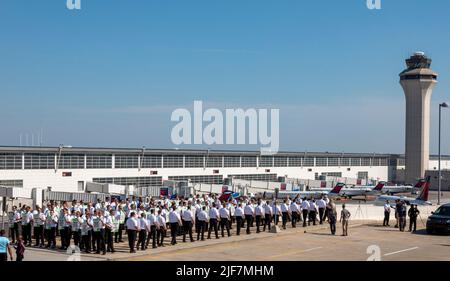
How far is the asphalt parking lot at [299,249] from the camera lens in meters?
20.1

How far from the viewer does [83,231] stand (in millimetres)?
20703

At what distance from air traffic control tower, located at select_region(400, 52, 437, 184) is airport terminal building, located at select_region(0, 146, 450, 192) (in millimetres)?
8983

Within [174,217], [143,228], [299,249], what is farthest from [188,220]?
[299,249]

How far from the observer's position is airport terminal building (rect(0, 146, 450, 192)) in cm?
4912

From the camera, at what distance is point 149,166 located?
A: 2386 inches

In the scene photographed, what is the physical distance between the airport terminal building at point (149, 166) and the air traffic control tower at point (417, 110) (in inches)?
354

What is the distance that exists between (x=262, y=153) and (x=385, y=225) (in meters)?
44.3

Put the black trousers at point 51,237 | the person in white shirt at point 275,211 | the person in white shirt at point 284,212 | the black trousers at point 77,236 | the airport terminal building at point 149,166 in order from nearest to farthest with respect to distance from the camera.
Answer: the black trousers at point 77,236 < the black trousers at point 51,237 < the person in white shirt at point 275,211 < the person in white shirt at point 284,212 < the airport terminal building at point 149,166

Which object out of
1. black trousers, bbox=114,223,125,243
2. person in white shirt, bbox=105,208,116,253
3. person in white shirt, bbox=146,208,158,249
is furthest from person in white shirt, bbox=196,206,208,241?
person in white shirt, bbox=105,208,116,253

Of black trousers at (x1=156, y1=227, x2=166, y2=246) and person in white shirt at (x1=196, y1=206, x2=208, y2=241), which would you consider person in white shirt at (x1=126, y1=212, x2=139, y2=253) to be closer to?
black trousers at (x1=156, y1=227, x2=166, y2=246)

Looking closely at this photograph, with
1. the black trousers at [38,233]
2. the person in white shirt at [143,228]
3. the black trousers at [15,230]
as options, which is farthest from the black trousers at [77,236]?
the black trousers at [15,230]

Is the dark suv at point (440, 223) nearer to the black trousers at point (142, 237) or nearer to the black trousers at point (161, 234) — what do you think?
the black trousers at point (161, 234)
